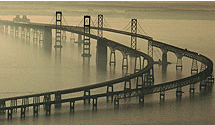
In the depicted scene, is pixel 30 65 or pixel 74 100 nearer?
pixel 74 100

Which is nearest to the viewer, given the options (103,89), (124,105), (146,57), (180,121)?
(180,121)

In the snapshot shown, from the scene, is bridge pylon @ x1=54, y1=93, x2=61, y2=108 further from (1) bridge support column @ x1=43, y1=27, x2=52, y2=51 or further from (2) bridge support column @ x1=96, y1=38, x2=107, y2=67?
(1) bridge support column @ x1=43, y1=27, x2=52, y2=51

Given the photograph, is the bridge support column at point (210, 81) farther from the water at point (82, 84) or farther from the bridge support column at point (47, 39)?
the bridge support column at point (47, 39)

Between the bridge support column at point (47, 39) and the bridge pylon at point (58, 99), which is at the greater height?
the bridge support column at point (47, 39)

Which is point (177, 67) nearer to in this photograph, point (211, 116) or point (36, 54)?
Result: point (36, 54)

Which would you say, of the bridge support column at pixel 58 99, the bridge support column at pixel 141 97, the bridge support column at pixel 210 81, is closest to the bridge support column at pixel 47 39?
the bridge support column at pixel 210 81

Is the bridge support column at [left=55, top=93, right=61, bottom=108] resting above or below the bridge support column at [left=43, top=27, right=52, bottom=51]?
below

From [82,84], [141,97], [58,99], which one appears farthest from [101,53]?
[58,99]

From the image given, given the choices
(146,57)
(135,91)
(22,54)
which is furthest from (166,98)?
(22,54)

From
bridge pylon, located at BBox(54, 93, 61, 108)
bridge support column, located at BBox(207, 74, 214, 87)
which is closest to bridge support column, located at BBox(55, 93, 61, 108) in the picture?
bridge pylon, located at BBox(54, 93, 61, 108)

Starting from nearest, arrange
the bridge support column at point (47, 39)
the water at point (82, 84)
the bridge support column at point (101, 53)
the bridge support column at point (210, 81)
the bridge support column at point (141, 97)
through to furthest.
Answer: the water at point (82, 84) → the bridge support column at point (141, 97) → the bridge support column at point (210, 81) → the bridge support column at point (101, 53) → the bridge support column at point (47, 39)

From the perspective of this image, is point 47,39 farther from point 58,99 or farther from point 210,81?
point 58,99
